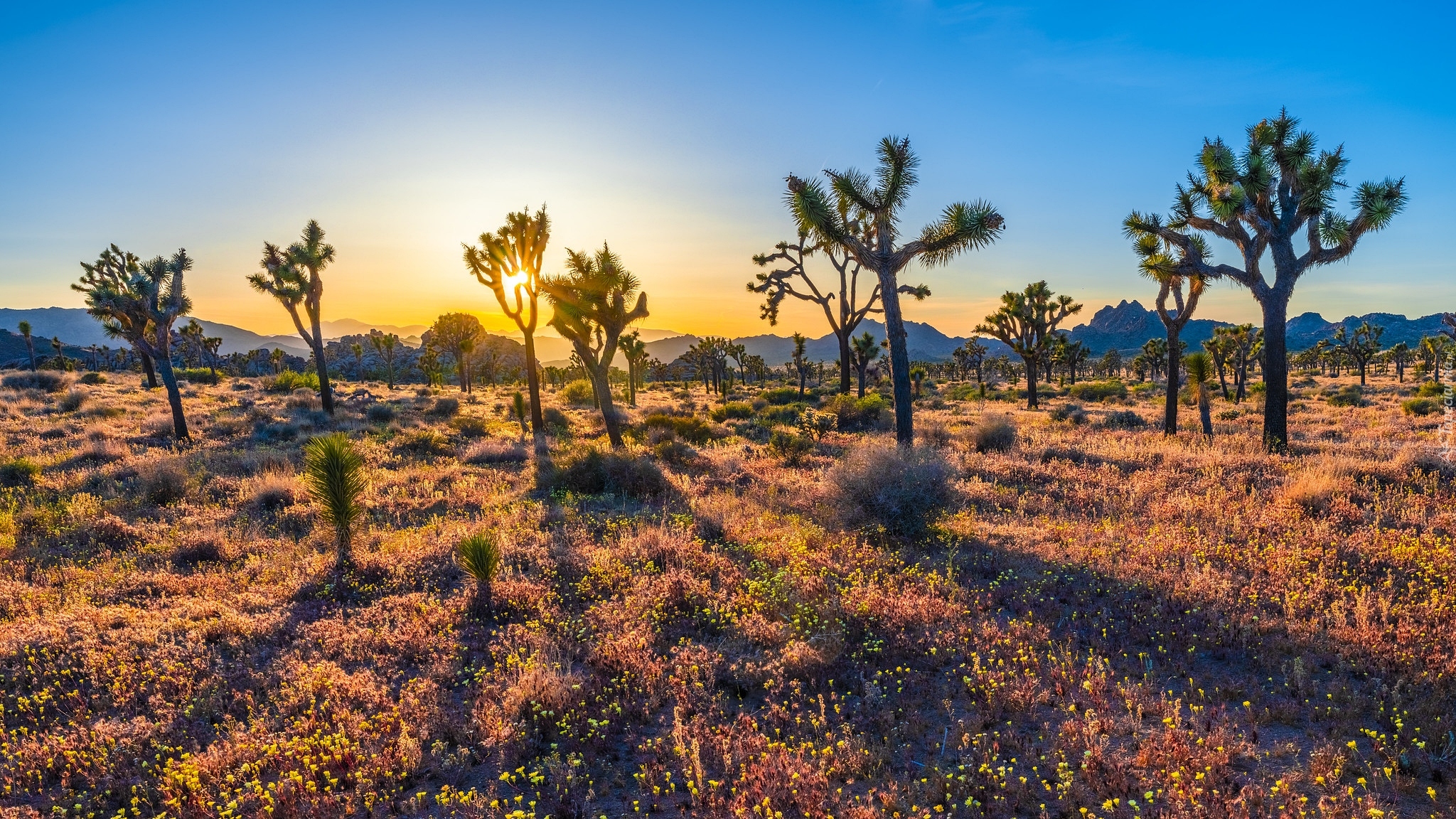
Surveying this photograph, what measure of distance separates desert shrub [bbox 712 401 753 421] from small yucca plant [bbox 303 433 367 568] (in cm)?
1980

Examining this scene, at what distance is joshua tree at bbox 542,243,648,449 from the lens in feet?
65.3

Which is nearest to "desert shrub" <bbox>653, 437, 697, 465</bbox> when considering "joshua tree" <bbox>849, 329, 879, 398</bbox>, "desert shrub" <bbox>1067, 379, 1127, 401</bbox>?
"joshua tree" <bbox>849, 329, 879, 398</bbox>

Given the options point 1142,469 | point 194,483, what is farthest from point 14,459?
point 1142,469

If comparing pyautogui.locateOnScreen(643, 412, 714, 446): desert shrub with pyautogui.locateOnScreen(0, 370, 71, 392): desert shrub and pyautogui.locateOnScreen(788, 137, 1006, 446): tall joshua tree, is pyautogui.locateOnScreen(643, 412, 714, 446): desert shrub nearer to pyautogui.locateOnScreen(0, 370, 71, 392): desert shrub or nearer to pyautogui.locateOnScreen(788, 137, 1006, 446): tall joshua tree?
pyautogui.locateOnScreen(788, 137, 1006, 446): tall joshua tree

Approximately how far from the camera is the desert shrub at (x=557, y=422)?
961 inches

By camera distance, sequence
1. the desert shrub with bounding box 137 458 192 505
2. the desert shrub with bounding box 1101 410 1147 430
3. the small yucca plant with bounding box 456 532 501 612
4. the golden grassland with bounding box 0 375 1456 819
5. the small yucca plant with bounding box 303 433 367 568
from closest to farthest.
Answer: the golden grassland with bounding box 0 375 1456 819, the small yucca plant with bounding box 456 532 501 612, the small yucca plant with bounding box 303 433 367 568, the desert shrub with bounding box 137 458 192 505, the desert shrub with bounding box 1101 410 1147 430

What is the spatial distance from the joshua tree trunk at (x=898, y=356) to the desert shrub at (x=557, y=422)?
1340cm

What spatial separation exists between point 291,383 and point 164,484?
3295 cm

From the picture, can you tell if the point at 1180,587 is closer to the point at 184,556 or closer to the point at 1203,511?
the point at 1203,511

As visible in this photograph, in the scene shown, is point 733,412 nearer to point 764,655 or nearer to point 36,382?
point 764,655

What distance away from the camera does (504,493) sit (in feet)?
43.0

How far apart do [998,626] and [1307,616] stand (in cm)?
305

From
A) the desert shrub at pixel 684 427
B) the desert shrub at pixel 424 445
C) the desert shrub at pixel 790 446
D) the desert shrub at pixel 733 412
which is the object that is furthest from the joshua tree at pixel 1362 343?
the desert shrub at pixel 424 445

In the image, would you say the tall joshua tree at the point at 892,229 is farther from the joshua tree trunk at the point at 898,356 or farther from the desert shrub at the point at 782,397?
the desert shrub at the point at 782,397
